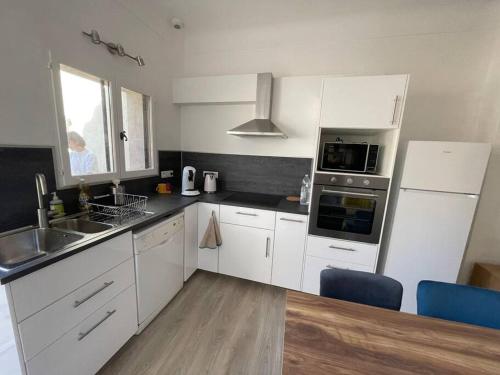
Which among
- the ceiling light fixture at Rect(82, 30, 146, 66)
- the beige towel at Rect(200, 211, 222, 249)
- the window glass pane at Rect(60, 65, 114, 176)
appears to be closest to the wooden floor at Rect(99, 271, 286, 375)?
the beige towel at Rect(200, 211, 222, 249)

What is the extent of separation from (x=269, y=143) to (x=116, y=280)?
1.89m

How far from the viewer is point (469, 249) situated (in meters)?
1.98

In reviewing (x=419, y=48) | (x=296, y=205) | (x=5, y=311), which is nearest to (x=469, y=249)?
(x=296, y=205)

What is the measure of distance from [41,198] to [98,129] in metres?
0.76

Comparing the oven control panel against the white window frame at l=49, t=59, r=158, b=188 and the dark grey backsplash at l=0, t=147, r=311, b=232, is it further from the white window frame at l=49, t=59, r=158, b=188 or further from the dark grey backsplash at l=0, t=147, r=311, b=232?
the white window frame at l=49, t=59, r=158, b=188

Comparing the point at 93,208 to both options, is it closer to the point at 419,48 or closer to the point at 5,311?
the point at 5,311

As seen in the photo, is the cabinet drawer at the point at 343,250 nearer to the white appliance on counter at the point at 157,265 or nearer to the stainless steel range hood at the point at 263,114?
the stainless steel range hood at the point at 263,114

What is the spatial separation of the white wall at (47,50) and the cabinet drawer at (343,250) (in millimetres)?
2175

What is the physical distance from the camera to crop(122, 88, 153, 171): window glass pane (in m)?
2.03

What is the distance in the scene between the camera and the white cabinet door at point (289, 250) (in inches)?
77.4

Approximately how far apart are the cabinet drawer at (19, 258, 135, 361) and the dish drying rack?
343mm

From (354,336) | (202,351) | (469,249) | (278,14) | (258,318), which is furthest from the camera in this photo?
(278,14)

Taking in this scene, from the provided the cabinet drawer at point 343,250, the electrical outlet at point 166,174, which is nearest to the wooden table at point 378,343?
the cabinet drawer at point 343,250

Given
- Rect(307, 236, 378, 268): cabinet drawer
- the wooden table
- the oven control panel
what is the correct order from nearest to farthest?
the wooden table → the oven control panel → Rect(307, 236, 378, 268): cabinet drawer
